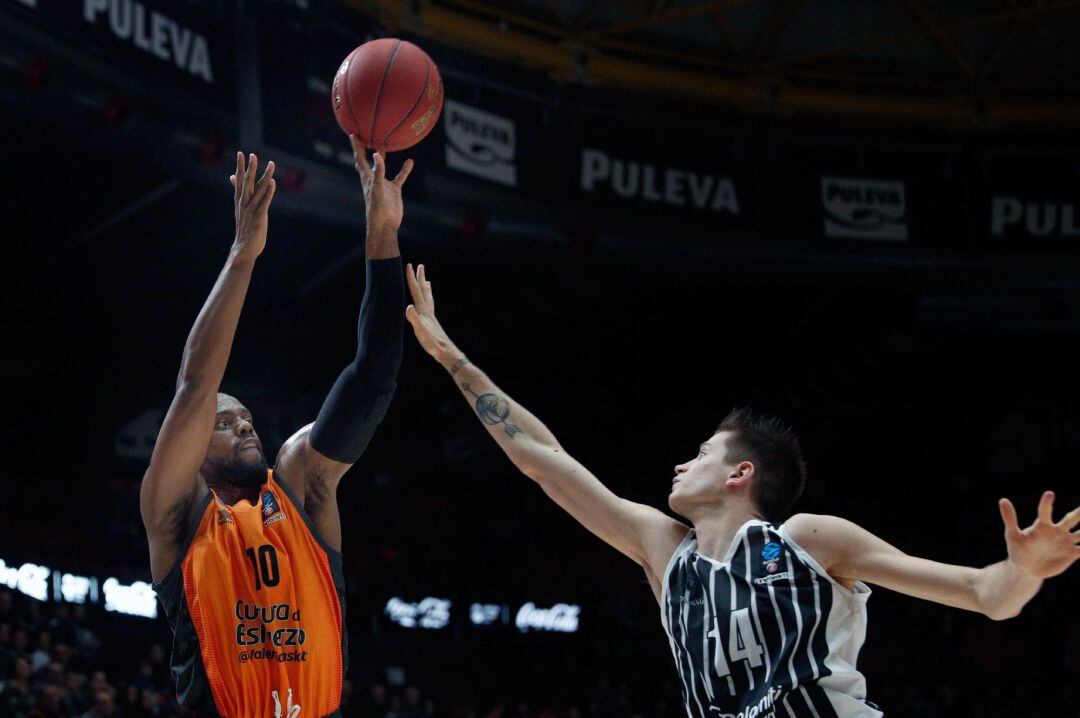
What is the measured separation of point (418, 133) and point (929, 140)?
13454 mm

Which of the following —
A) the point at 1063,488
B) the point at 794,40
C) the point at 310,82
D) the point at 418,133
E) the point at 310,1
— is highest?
the point at 794,40

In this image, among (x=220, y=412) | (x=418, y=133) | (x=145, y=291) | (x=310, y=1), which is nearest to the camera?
(x=220, y=412)

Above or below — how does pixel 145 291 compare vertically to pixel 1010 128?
below

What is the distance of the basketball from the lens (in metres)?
4.82

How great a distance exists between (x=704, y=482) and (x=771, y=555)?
0.32 m

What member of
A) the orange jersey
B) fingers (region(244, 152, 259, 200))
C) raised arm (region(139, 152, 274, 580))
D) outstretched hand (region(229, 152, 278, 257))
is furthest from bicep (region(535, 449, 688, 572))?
fingers (region(244, 152, 259, 200))

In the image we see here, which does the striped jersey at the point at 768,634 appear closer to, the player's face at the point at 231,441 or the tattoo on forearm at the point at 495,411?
the tattoo on forearm at the point at 495,411

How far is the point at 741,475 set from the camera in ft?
11.3

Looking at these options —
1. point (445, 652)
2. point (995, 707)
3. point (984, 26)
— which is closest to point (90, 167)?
point (445, 652)

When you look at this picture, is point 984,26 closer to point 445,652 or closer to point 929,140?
point 929,140

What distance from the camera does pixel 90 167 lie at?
1311 centimetres

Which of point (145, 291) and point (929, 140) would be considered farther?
point (929, 140)

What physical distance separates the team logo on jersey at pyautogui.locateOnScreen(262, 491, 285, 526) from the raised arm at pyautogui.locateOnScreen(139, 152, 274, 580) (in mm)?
199

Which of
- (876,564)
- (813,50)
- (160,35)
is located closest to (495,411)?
(876,564)
